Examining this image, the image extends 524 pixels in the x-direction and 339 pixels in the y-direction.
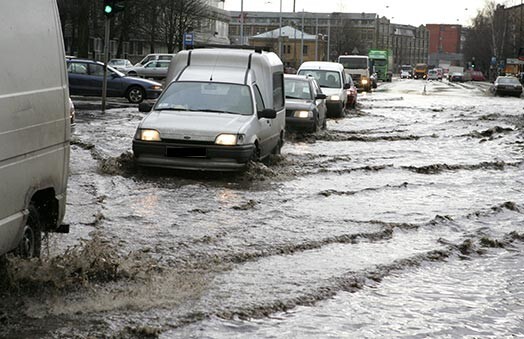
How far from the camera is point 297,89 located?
21734mm

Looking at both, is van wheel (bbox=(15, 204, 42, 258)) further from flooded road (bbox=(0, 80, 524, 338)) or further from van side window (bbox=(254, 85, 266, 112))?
van side window (bbox=(254, 85, 266, 112))

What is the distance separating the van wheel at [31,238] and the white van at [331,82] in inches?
871

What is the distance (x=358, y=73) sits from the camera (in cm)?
5362

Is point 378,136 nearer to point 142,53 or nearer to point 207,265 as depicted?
point 207,265

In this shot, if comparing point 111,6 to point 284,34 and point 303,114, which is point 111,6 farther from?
point 284,34

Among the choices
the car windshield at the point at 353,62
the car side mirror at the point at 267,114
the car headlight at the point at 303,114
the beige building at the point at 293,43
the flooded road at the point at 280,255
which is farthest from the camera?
the beige building at the point at 293,43

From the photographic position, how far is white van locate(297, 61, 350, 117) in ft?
91.6

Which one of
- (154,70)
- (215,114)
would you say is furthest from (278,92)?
(154,70)

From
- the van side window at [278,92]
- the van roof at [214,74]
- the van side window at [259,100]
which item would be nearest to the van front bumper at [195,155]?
the van side window at [259,100]

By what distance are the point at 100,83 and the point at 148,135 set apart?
1846 centimetres

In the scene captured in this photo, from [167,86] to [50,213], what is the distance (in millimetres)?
7550

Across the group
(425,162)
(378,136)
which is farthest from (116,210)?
(378,136)

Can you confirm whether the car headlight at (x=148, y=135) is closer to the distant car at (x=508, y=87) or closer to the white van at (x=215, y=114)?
the white van at (x=215, y=114)

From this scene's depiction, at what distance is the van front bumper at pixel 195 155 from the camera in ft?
38.9
